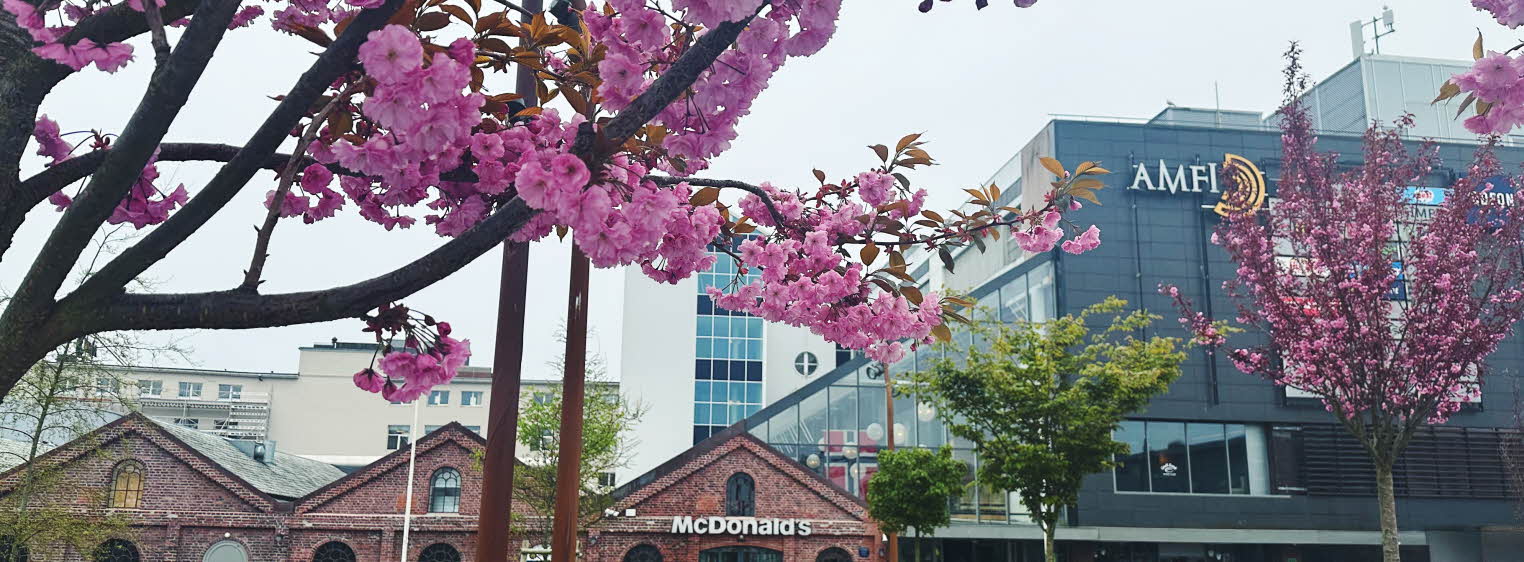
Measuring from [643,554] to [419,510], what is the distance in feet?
22.9

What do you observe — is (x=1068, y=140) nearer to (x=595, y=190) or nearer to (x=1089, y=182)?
(x=1089, y=182)

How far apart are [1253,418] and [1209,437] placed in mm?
1450

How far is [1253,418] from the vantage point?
3272cm

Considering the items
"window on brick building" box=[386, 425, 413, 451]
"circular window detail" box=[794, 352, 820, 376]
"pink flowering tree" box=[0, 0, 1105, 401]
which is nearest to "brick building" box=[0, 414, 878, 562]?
"circular window detail" box=[794, 352, 820, 376]

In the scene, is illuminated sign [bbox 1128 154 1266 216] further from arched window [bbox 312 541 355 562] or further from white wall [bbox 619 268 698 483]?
arched window [bbox 312 541 355 562]

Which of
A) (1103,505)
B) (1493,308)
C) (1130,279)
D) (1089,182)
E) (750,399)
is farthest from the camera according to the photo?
(750,399)

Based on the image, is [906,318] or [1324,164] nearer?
[906,318]

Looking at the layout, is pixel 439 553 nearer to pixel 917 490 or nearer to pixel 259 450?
pixel 259 450

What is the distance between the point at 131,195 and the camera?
159 inches

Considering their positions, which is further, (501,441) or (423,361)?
(501,441)

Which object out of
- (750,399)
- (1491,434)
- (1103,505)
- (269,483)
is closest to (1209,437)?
(1103,505)

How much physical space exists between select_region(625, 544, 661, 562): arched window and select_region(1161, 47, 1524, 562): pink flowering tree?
1760 centimetres

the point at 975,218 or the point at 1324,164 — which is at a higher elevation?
the point at 1324,164

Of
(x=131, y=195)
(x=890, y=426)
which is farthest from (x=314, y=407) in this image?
(x=131, y=195)
